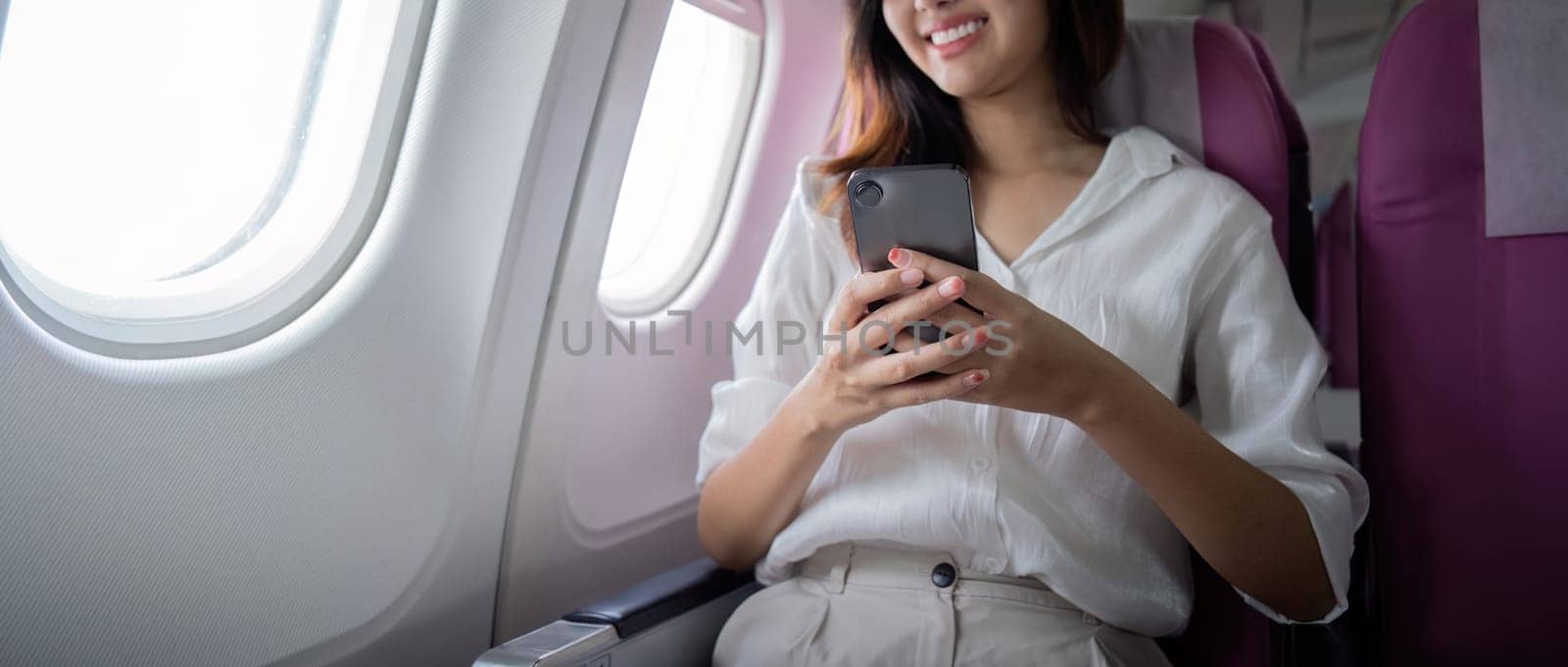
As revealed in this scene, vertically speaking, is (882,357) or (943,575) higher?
(882,357)

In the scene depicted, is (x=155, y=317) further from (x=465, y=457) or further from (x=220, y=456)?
(x=465, y=457)

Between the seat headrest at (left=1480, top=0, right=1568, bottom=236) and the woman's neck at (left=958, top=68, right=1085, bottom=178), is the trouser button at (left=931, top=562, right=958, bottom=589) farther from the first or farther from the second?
the seat headrest at (left=1480, top=0, right=1568, bottom=236)

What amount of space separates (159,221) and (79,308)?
0.24 metres

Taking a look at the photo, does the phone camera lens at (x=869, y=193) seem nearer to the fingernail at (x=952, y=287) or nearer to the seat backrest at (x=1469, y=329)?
the fingernail at (x=952, y=287)

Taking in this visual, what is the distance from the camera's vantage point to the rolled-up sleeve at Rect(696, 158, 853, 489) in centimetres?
142

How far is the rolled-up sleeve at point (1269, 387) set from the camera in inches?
46.5

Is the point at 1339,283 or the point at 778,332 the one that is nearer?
the point at 778,332

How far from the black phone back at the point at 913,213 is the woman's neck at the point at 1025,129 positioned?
1.65 feet

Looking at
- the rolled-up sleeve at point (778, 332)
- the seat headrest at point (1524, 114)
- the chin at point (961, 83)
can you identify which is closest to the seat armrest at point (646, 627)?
the rolled-up sleeve at point (778, 332)

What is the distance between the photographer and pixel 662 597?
1.35m

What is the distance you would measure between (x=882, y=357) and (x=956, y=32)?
555mm

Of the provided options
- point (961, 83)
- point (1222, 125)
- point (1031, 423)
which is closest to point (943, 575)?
point (1031, 423)

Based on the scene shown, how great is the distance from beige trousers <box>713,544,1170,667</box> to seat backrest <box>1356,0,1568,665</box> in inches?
15.7

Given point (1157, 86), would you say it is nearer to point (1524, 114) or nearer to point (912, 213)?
point (1524, 114)
